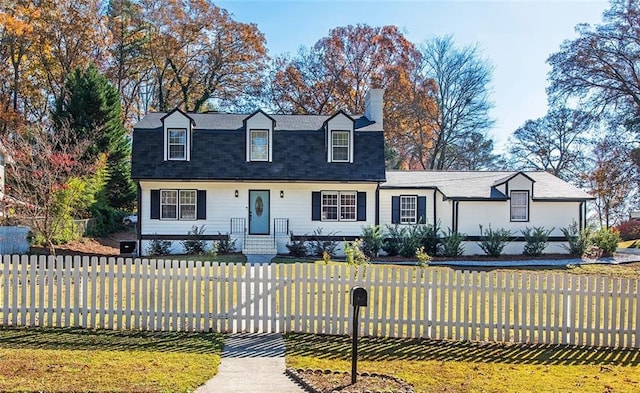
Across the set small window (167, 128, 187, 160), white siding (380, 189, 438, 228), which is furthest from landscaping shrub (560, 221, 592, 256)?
small window (167, 128, 187, 160)

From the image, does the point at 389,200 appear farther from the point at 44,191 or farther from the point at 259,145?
the point at 44,191

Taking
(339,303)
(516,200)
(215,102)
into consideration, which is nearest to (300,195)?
(516,200)

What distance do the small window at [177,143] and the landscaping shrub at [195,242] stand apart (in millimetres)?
3333

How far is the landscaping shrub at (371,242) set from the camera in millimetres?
20672

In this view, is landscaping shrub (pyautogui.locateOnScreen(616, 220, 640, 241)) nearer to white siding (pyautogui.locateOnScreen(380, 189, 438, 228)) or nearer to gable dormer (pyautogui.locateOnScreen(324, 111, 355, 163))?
white siding (pyautogui.locateOnScreen(380, 189, 438, 228))

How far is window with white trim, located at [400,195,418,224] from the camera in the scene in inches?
870

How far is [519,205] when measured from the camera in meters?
22.0

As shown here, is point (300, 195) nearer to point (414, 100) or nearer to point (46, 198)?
point (46, 198)

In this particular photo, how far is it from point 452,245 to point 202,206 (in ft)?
37.1

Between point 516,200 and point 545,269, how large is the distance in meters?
4.95

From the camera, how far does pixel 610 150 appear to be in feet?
105

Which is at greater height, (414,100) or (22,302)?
(414,100)

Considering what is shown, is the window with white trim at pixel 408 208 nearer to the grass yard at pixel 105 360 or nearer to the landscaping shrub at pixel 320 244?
the landscaping shrub at pixel 320 244

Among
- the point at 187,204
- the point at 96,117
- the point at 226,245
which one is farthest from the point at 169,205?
the point at 96,117
